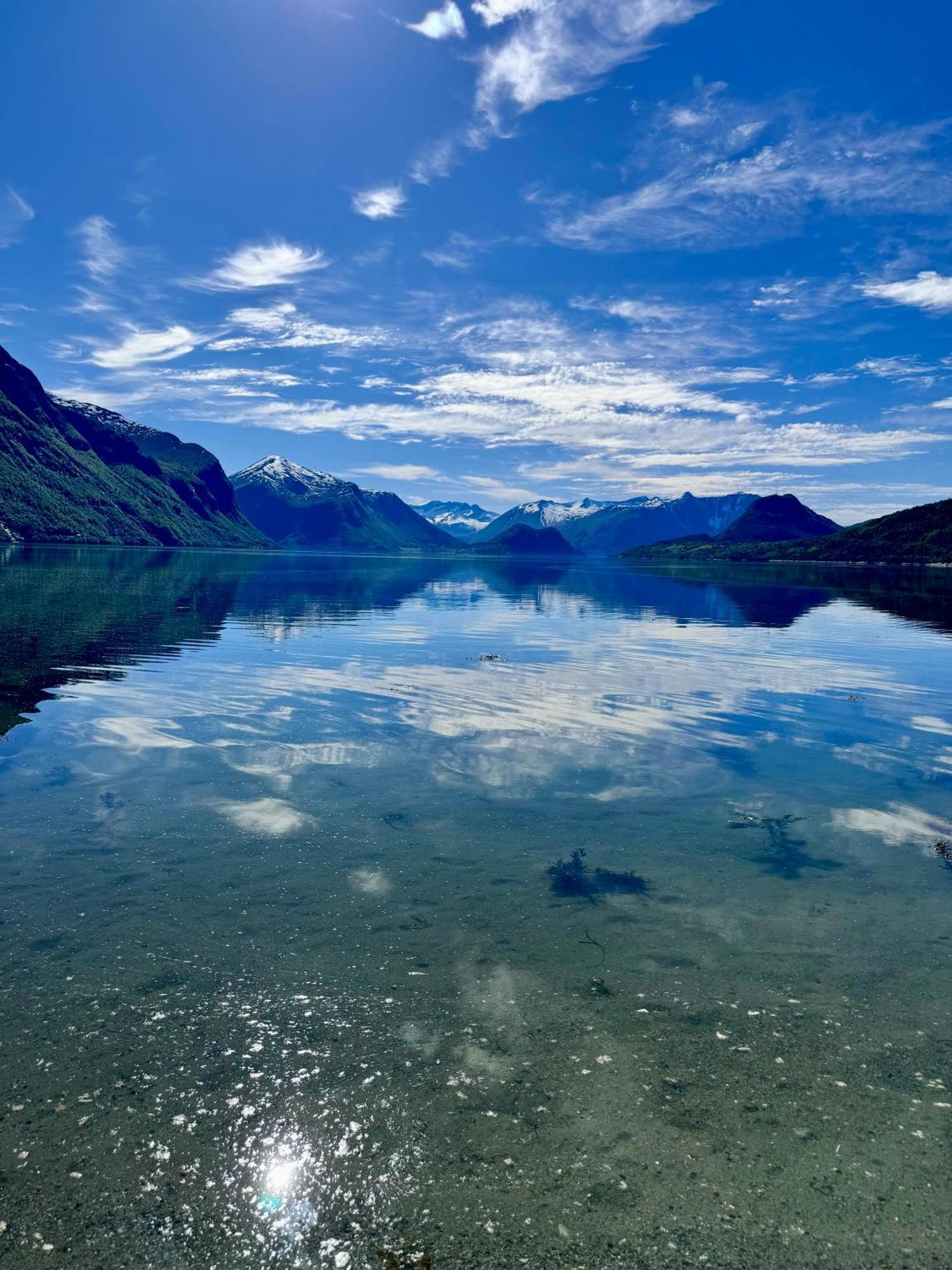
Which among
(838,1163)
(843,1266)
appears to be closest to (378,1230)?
(843,1266)

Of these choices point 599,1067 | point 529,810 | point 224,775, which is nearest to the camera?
point 599,1067

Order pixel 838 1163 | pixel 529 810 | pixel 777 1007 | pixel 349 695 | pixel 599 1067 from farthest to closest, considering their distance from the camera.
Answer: pixel 349 695 < pixel 529 810 < pixel 777 1007 < pixel 599 1067 < pixel 838 1163

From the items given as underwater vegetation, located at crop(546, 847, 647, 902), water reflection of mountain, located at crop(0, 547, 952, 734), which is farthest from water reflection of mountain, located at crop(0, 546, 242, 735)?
underwater vegetation, located at crop(546, 847, 647, 902)

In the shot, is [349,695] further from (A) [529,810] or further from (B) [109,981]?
(B) [109,981]

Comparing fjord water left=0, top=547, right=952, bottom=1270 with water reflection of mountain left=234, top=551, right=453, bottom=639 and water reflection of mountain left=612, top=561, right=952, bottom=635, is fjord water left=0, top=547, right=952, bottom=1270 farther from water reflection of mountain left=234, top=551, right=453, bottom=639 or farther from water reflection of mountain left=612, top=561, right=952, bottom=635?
water reflection of mountain left=612, top=561, right=952, bottom=635

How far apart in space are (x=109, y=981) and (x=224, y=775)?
12044 mm

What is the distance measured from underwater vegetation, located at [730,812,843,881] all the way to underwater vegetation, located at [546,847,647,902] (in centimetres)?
411

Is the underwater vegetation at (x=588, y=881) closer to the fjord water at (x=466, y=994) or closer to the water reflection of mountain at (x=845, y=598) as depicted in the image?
the fjord water at (x=466, y=994)

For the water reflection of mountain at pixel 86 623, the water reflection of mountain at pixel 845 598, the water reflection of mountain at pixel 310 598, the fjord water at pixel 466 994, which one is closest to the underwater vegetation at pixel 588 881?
the fjord water at pixel 466 994

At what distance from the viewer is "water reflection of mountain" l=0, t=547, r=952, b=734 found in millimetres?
47812

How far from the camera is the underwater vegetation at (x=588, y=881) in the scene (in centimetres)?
1781

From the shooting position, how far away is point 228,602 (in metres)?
95.4

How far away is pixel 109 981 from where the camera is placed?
13.5 m

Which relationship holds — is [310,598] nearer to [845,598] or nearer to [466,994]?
[845,598]
